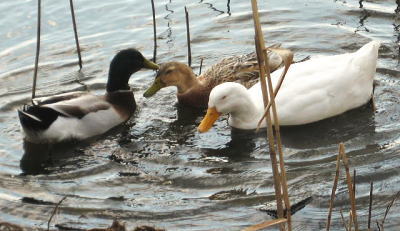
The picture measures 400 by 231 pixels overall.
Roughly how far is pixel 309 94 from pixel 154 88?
5.99 ft

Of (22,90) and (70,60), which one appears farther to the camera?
(70,60)

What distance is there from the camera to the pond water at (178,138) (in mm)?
6668

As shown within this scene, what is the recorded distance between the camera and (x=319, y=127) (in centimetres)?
827

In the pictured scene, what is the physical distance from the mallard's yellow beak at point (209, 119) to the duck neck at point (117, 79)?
131 centimetres

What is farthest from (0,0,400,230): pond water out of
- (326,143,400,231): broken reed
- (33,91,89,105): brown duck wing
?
(33,91,89,105): brown duck wing

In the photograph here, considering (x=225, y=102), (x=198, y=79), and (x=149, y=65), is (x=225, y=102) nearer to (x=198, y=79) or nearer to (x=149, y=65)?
(x=198, y=79)

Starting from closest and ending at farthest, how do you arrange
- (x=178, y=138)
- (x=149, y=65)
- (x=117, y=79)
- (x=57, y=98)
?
(x=178, y=138), (x=57, y=98), (x=117, y=79), (x=149, y=65)

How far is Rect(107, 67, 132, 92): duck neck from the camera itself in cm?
920

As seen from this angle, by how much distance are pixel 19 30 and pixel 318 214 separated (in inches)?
233

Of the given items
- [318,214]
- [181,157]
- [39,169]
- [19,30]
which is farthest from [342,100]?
[19,30]

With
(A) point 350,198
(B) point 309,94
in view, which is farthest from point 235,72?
(A) point 350,198

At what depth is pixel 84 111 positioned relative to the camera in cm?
855

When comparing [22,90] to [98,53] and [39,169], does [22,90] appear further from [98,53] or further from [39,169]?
[39,169]

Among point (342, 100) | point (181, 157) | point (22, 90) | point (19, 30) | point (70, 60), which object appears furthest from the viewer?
point (19, 30)
